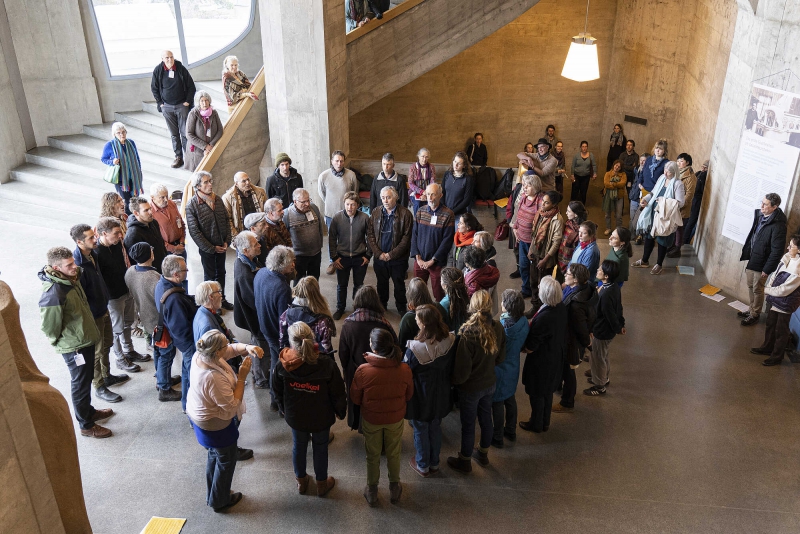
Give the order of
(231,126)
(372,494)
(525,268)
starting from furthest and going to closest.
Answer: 1. (231,126)
2. (525,268)
3. (372,494)

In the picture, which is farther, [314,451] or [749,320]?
[749,320]

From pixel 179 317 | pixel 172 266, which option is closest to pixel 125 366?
pixel 179 317

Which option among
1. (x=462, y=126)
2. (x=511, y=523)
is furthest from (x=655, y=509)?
(x=462, y=126)

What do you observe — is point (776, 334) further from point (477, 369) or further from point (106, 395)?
point (106, 395)

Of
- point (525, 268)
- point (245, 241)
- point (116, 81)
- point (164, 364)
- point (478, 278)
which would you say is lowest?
point (164, 364)

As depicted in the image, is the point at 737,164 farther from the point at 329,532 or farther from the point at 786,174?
the point at 329,532

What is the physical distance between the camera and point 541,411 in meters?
5.75

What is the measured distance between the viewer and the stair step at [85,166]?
10438 millimetres

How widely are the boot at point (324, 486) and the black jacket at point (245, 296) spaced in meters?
1.59

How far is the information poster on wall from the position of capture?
24.0 feet

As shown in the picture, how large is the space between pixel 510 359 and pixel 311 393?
1631 millimetres

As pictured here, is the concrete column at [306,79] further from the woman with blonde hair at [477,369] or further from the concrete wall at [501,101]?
the woman with blonde hair at [477,369]

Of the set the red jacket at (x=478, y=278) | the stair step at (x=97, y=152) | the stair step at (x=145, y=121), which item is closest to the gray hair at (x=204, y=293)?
the red jacket at (x=478, y=278)

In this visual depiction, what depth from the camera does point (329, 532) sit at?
482 cm
